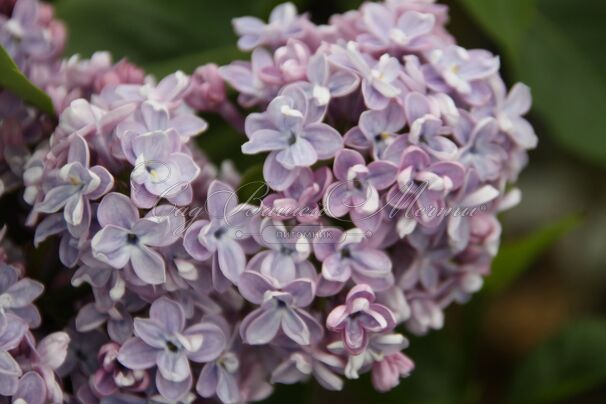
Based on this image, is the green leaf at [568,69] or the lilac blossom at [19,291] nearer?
the lilac blossom at [19,291]

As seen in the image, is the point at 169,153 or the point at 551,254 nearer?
the point at 169,153

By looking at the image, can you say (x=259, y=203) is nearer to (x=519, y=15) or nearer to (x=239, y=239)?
(x=239, y=239)

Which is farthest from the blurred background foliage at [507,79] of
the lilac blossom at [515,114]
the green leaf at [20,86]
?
the green leaf at [20,86]

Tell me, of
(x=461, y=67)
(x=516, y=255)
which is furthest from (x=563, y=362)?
(x=461, y=67)

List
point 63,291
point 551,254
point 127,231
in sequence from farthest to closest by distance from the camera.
Answer: point 551,254 → point 63,291 → point 127,231

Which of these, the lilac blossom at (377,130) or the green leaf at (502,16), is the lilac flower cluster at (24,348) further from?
the green leaf at (502,16)

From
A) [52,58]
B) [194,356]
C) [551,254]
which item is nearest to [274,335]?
[194,356]
